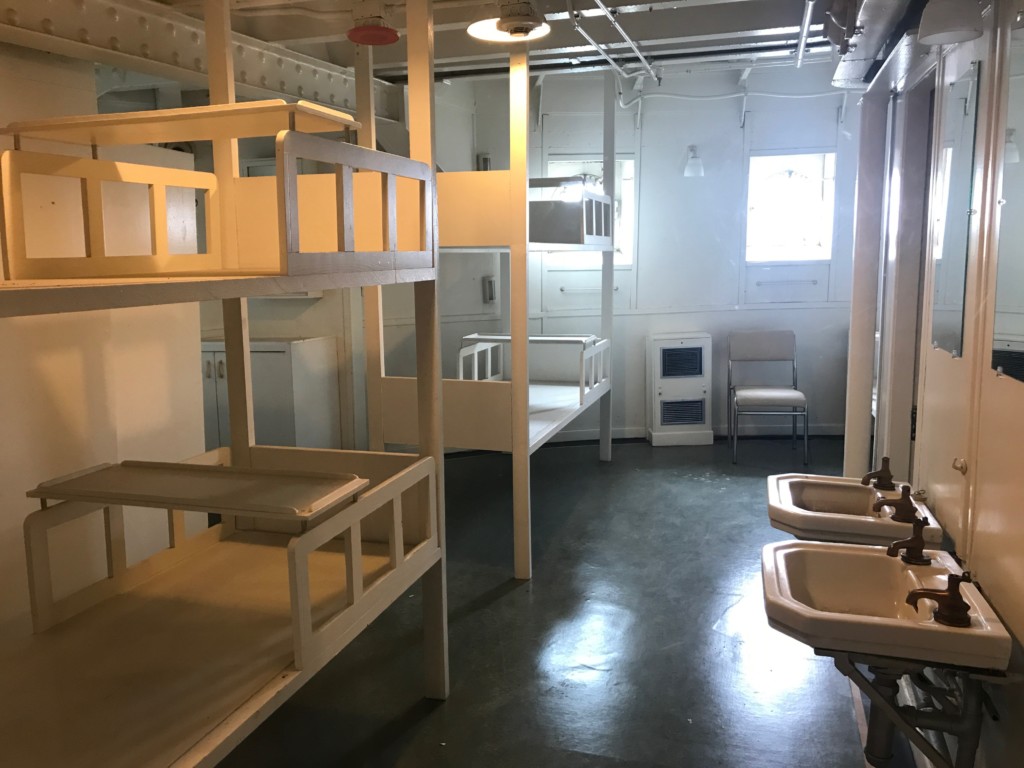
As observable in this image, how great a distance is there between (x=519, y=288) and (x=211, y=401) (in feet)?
7.37

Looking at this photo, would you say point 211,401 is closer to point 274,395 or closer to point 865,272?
point 274,395

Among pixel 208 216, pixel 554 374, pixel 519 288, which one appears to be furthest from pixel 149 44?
pixel 554 374

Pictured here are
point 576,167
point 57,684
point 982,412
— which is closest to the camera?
point 57,684

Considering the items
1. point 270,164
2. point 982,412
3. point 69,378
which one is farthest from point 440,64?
point 982,412

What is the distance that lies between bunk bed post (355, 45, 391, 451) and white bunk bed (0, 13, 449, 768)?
0.71 m

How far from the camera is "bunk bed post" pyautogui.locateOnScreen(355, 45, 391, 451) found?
3.40 metres

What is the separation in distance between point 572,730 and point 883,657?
1.17m

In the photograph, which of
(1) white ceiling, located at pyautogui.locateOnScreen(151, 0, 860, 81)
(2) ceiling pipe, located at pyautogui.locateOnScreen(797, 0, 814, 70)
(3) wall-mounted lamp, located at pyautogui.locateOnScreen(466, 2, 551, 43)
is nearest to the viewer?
(3) wall-mounted lamp, located at pyautogui.locateOnScreen(466, 2, 551, 43)

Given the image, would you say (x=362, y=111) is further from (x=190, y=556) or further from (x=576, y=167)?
(x=576, y=167)

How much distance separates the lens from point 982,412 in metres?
1.89

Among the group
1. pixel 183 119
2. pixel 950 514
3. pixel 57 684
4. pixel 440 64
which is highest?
pixel 440 64

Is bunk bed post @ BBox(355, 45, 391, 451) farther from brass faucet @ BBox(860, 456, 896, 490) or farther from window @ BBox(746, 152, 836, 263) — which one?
window @ BBox(746, 152, 836, 263)

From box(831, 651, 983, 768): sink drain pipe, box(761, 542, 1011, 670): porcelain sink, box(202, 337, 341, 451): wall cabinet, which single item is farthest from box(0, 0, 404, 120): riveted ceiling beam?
box(831, 651, 983, 768): sink drain pipe

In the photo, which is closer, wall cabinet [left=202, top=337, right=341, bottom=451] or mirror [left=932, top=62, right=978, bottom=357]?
mirror [left=932, top=62, right=978, bottom=357]
